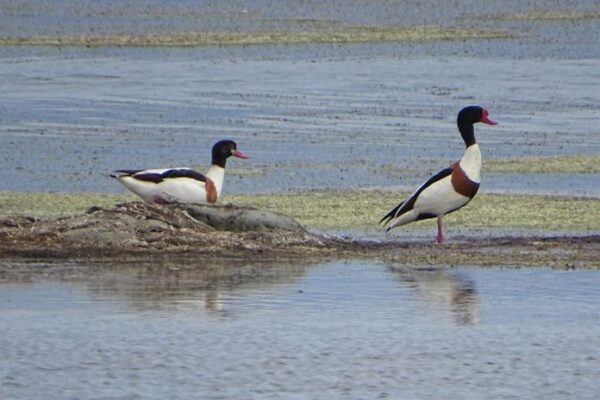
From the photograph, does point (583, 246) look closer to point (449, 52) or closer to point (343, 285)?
point (343, 285)

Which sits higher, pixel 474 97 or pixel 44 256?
pixel 474 97

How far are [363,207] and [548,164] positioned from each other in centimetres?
489

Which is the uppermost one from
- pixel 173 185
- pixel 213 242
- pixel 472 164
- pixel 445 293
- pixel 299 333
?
pixel 472 164

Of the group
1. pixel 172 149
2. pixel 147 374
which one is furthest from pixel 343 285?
pixel 172 149

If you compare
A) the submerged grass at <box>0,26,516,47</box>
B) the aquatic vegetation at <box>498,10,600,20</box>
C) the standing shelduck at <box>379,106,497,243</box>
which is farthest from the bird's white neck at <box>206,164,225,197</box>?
the aquatic vegetation at <box>498,10,600,20</box>

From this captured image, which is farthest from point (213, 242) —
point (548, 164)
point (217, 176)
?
point (548, 164)

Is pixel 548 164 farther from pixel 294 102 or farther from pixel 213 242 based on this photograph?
pixel 294 102

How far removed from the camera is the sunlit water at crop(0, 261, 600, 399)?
10758mm

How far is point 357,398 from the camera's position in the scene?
34.1 ft

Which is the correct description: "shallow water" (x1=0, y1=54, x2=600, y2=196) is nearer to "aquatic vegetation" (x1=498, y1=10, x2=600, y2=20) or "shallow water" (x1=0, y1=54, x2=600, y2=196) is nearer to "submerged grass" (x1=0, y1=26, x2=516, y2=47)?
"submerged grass" (x1=0, y1=26, x2=516, y2=47)

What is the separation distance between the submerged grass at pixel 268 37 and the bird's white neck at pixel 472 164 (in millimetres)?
26511

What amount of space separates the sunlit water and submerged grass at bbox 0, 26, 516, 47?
29.4 m

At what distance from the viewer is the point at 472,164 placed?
17750mm

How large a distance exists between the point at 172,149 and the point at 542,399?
49.8 ft
